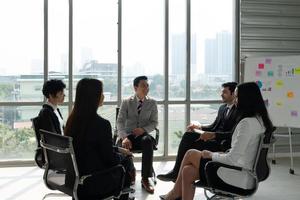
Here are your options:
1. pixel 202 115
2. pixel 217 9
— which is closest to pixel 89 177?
pixel 202 115

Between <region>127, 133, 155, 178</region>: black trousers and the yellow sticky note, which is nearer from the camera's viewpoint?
<region>127, 133, 155, 178</region>: black trousers

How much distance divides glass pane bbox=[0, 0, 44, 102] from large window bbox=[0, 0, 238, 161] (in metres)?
0.01

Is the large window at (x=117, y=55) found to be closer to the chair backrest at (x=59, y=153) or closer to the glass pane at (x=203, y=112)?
the glass pane at (x=203, y=112)

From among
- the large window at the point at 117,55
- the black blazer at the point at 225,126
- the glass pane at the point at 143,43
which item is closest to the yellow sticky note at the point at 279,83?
the large window at the point at 117,55

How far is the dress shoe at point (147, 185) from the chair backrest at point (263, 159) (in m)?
1.61

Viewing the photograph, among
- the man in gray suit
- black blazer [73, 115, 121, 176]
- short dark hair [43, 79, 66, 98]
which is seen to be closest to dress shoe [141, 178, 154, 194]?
the man in gray suit

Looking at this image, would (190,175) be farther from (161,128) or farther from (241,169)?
(161,128)

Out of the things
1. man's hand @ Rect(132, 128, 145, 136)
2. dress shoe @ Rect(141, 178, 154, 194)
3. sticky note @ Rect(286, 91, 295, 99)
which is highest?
sticky note @ Rect(286, 91, 295, 99)

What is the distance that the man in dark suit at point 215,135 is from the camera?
445 cm

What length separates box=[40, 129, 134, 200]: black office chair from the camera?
280cm

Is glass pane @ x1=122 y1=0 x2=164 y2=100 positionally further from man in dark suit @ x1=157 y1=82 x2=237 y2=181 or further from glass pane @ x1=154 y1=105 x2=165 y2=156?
man in dark suit @ x1=157 y1=82 x2=237 y2=181

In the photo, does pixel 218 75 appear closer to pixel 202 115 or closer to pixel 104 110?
pixel 202 115

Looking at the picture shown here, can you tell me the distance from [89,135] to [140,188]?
218 cm

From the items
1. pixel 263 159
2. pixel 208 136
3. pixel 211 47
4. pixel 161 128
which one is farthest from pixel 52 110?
pixel 211 47
